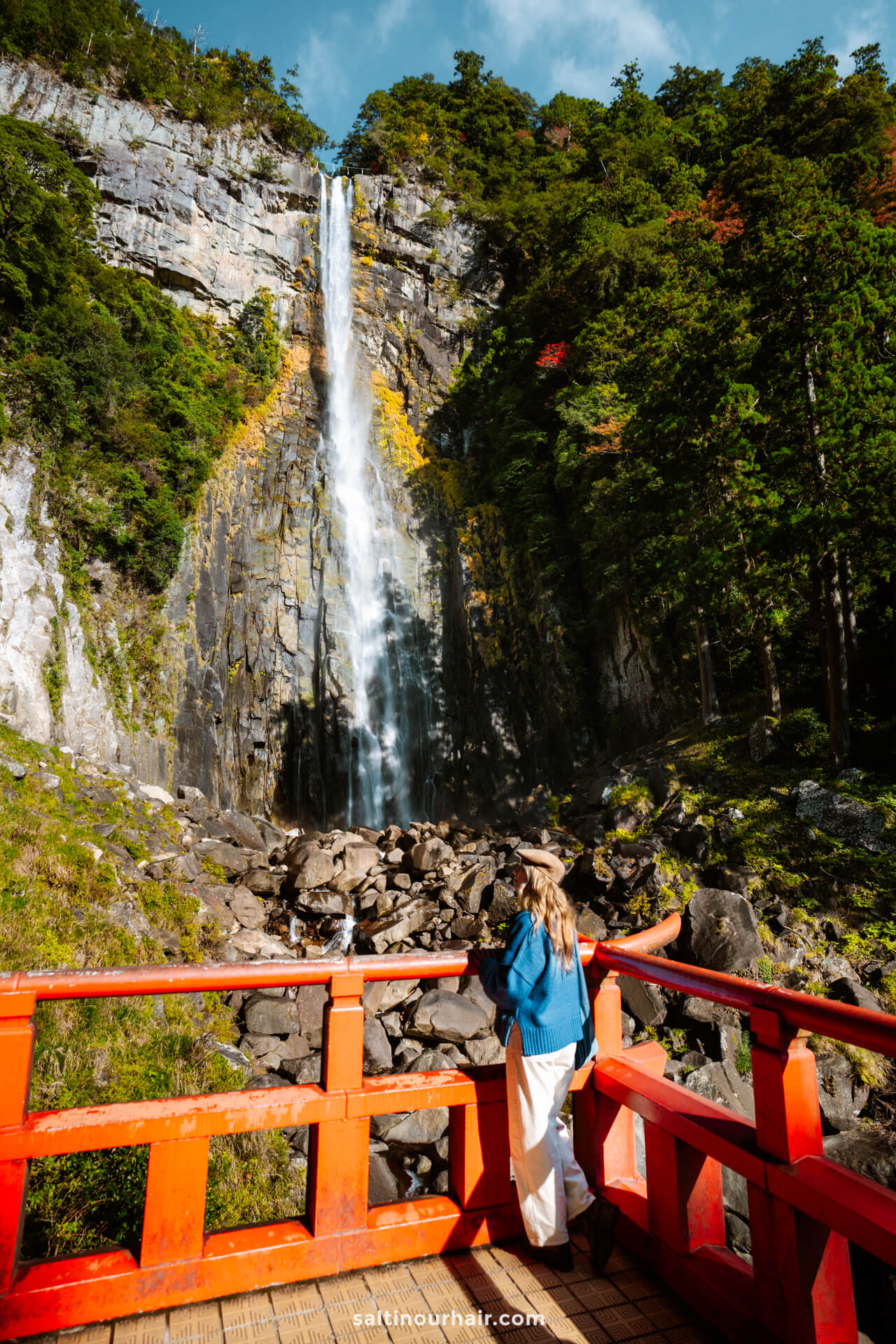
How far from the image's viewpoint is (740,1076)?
6426 millimetres

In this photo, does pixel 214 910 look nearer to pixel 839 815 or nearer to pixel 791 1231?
pixel 839 815

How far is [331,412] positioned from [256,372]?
2687mm

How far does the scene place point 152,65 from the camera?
2294 centimetres

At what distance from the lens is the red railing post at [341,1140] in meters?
2.27

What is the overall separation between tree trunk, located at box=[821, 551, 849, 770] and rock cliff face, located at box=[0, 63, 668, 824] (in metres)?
6.54

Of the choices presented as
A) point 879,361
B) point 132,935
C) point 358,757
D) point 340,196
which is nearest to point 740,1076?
point 132,935

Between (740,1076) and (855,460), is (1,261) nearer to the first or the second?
(855,460)

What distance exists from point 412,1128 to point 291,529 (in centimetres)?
1775

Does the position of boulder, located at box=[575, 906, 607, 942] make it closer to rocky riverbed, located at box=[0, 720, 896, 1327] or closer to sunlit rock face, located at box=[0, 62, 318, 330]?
rocky riverbed, located at box=[0, 720, 896, 1327]

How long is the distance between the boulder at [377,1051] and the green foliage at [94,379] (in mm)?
12541

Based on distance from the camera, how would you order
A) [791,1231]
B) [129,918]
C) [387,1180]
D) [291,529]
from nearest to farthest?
[791,1231] < [387,1180] < [129,918] < [291,529]

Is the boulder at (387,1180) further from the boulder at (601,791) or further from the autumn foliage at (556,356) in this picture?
the autumn foliage at (556,356)

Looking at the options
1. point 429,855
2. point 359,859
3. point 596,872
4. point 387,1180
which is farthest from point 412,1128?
point 359,859

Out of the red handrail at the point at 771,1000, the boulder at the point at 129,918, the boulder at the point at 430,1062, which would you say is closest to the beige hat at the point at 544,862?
the red handrail at the point at 771,1000
